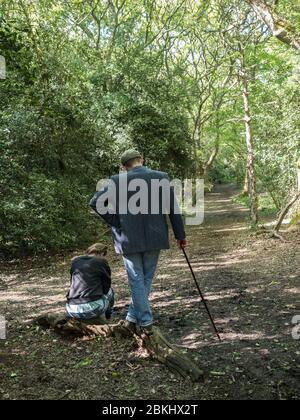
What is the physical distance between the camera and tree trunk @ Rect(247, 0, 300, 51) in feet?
31.4

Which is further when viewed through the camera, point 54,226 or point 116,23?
point 116,23

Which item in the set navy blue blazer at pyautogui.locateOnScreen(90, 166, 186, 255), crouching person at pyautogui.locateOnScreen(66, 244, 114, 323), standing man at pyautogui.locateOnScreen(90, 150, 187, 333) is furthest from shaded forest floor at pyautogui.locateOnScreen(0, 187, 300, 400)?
navy blue blazer at pyautogui.locateOnScreen(90, 166, 186, 255)

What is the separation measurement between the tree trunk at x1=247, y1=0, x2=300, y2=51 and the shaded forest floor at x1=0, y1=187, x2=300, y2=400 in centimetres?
499

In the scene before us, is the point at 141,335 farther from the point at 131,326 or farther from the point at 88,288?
the point at 88,288

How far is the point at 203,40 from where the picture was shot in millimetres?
20656

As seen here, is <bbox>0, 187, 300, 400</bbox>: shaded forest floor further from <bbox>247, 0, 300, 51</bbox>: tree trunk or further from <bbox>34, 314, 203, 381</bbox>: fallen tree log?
<bbox>247, 0, 300, 51</bbox>: tree trunk

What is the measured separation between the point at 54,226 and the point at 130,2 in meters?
12.2

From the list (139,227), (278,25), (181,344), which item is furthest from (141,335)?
(278,25)

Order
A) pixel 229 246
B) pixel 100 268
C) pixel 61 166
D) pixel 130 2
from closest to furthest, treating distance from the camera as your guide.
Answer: pixel 100 268 < pixel 229 246 < pixel 61 166 < pixel 130 2

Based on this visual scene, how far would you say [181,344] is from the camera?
4.64 m

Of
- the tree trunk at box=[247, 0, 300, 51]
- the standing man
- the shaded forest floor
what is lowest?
the shaded forest floor

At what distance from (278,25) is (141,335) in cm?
840
